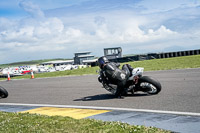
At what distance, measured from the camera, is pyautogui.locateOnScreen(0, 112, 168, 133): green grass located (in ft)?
15.7

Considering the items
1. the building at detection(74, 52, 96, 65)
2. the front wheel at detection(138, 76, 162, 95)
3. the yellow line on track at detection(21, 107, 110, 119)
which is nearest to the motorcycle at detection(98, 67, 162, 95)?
the front wheel at detection(138, 76, 162, 95)

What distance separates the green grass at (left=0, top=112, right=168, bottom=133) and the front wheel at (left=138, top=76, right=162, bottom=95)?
3158mm

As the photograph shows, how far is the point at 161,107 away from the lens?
678 cm

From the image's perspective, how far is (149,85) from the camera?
8586 millimetres

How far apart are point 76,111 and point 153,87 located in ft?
8.61

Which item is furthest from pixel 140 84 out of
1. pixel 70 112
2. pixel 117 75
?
pixel 70 112

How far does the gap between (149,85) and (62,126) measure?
12.8 feet

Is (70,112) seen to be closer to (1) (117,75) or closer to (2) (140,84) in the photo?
(1) (117,75)

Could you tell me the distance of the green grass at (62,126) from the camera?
4797 mm

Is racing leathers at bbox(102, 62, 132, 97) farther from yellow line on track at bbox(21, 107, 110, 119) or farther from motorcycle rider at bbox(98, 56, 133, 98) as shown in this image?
yellow line on track at bbox(21, 107, 110, 119)

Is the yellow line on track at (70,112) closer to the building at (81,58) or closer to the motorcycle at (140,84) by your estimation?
the motorcycle at (140,84)

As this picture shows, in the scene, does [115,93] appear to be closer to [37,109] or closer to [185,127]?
[37,109]

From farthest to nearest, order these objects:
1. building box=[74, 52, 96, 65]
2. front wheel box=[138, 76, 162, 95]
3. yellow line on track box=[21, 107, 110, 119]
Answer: building box=[74, 52, 96, 65] < front wheel box=[138, 76, 162, 95] < yellow line on track box=[21, 107, 110, 119]

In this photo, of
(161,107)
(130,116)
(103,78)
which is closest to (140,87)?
(103,78)
